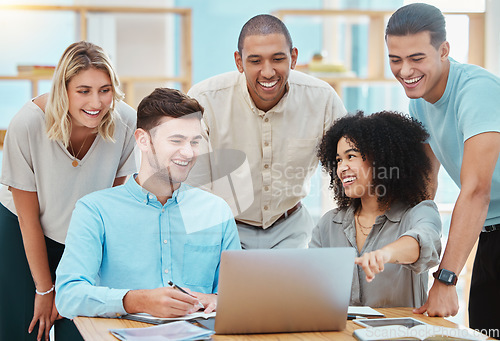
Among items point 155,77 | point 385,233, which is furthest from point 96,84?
point 155,77

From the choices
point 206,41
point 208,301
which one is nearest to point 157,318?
point 208,301

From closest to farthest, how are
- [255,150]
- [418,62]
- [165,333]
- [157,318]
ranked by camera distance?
[165,333]
[157,318]
[418,62]
[255,150]

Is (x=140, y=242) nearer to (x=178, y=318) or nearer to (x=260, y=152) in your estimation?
(x=178, y=318)

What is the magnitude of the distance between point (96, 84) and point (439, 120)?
1.14 metres

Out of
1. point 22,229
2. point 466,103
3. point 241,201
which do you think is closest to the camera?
point 466,103

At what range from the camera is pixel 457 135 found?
1897mm

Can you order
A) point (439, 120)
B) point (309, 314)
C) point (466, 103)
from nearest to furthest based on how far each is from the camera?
point (309, 314) < point (466, 103) < point (439, 120)

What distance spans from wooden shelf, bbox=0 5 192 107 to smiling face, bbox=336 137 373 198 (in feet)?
7.93

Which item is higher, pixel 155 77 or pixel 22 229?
pixel 155 77

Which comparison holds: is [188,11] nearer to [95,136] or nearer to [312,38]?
[312,38]

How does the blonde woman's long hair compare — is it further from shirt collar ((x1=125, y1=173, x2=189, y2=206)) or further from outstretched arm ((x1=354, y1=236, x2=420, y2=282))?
outstretched arm ((x1=354, y1=236, x2=420, y2=282))

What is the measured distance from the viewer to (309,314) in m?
1.35

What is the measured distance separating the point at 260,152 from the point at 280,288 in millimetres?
1073

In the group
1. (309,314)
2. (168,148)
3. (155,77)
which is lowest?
(309,314)
